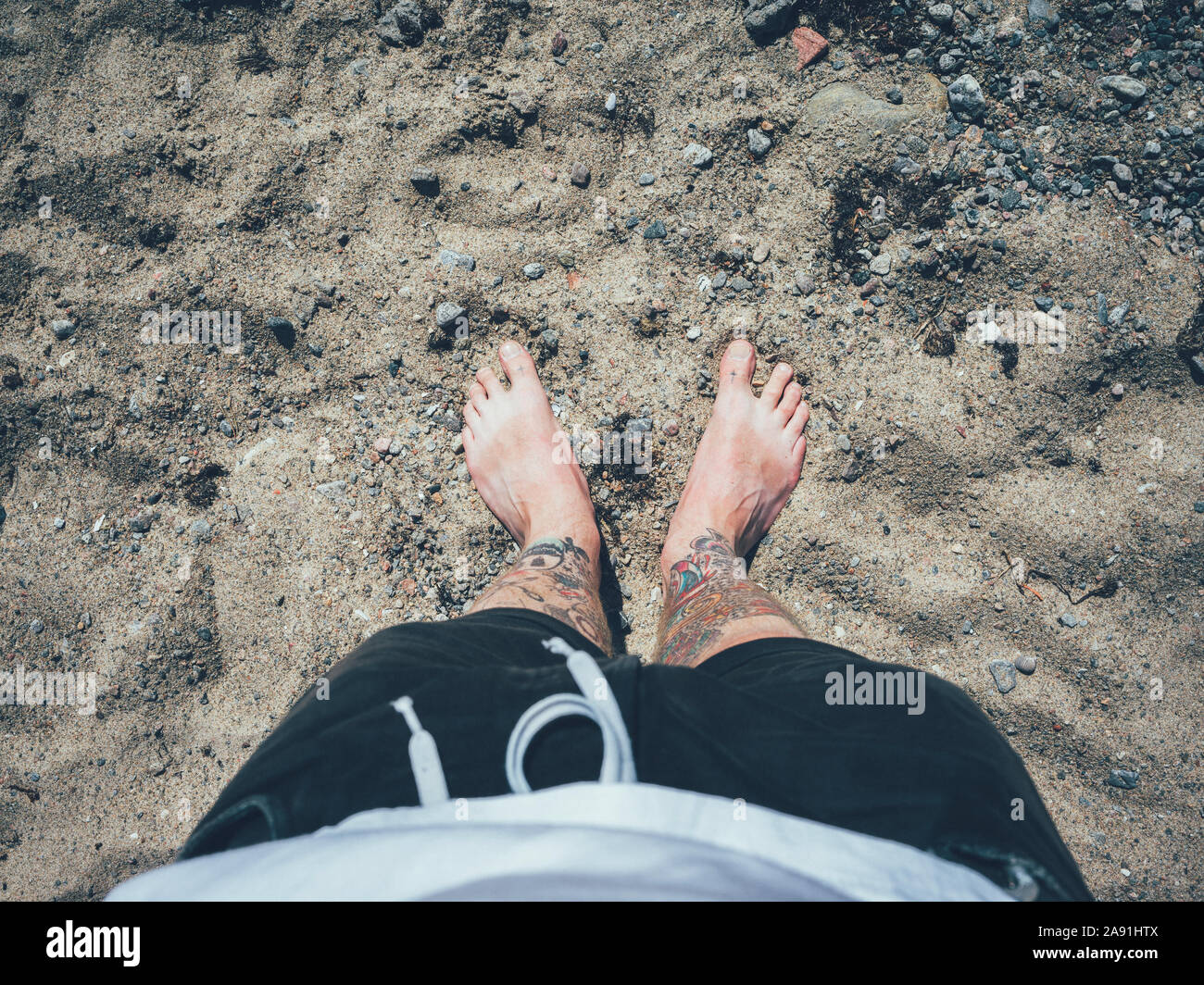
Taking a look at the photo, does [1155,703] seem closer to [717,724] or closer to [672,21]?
[717,724]

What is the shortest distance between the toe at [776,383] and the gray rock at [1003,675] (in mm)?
1009

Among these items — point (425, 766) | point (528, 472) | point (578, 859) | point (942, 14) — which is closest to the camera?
point (578, 859)

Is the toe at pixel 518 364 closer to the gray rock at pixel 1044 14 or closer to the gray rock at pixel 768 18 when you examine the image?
the gray rock at pixel 768 18

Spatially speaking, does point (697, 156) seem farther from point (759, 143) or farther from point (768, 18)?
point (768, 18)

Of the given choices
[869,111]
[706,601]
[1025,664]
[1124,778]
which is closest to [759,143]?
[869,111]

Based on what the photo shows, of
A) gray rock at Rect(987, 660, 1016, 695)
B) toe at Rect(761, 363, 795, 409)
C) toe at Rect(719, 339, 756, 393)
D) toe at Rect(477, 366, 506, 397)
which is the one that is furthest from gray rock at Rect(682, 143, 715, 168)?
gray rock at Rect(987, 660, 1016, 695)

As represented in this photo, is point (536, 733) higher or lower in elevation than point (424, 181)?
lower

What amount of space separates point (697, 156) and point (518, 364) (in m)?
0.86

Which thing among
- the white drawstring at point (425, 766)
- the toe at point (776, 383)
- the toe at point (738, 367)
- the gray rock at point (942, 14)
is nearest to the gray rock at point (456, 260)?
the toe at point (738, 367)

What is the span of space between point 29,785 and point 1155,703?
344cm

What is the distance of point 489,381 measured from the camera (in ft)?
6.76

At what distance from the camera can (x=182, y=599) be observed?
77.5 inches

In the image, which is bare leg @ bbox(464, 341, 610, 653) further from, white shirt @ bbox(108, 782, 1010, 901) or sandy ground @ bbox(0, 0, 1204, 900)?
white shirt @ bbox(108, 782, 1010, 901)
